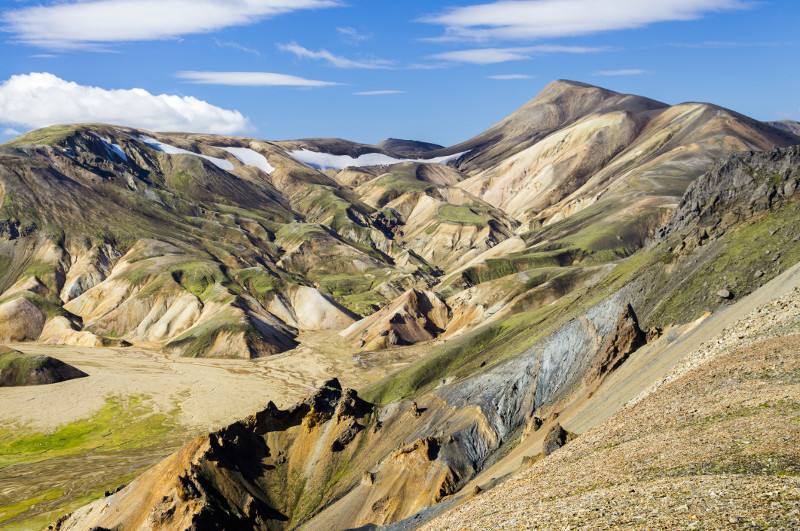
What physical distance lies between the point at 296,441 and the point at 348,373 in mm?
58838

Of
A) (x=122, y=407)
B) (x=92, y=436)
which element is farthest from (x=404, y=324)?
(x=92, y=436)

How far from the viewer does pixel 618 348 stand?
54.9 m

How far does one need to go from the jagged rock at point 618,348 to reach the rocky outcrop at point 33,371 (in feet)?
353

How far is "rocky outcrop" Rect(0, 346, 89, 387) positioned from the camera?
119m

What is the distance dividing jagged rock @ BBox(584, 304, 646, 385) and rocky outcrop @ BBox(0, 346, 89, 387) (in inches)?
4233

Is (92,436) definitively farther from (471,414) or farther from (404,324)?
(404,324)

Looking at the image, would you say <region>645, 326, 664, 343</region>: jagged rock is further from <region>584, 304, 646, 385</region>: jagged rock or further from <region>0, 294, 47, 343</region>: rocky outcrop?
<region>0, 294, 47, 343</region>: rocky outcrop

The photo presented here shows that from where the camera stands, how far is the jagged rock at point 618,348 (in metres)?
54.1

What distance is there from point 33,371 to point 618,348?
114 m

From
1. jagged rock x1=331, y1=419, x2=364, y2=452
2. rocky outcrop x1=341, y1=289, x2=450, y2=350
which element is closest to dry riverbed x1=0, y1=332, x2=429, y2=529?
rocky outcrop x1=341, y1=289, x2=450, y2=350

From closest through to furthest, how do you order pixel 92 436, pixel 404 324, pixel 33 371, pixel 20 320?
pixel 92 436, pixel 33 371, pixel 404 324, pixel 20 320

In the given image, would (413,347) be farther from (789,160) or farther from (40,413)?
(789,160)

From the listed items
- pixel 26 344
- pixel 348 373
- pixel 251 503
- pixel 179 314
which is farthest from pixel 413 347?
pixel 26 344

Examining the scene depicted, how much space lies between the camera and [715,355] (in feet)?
129
